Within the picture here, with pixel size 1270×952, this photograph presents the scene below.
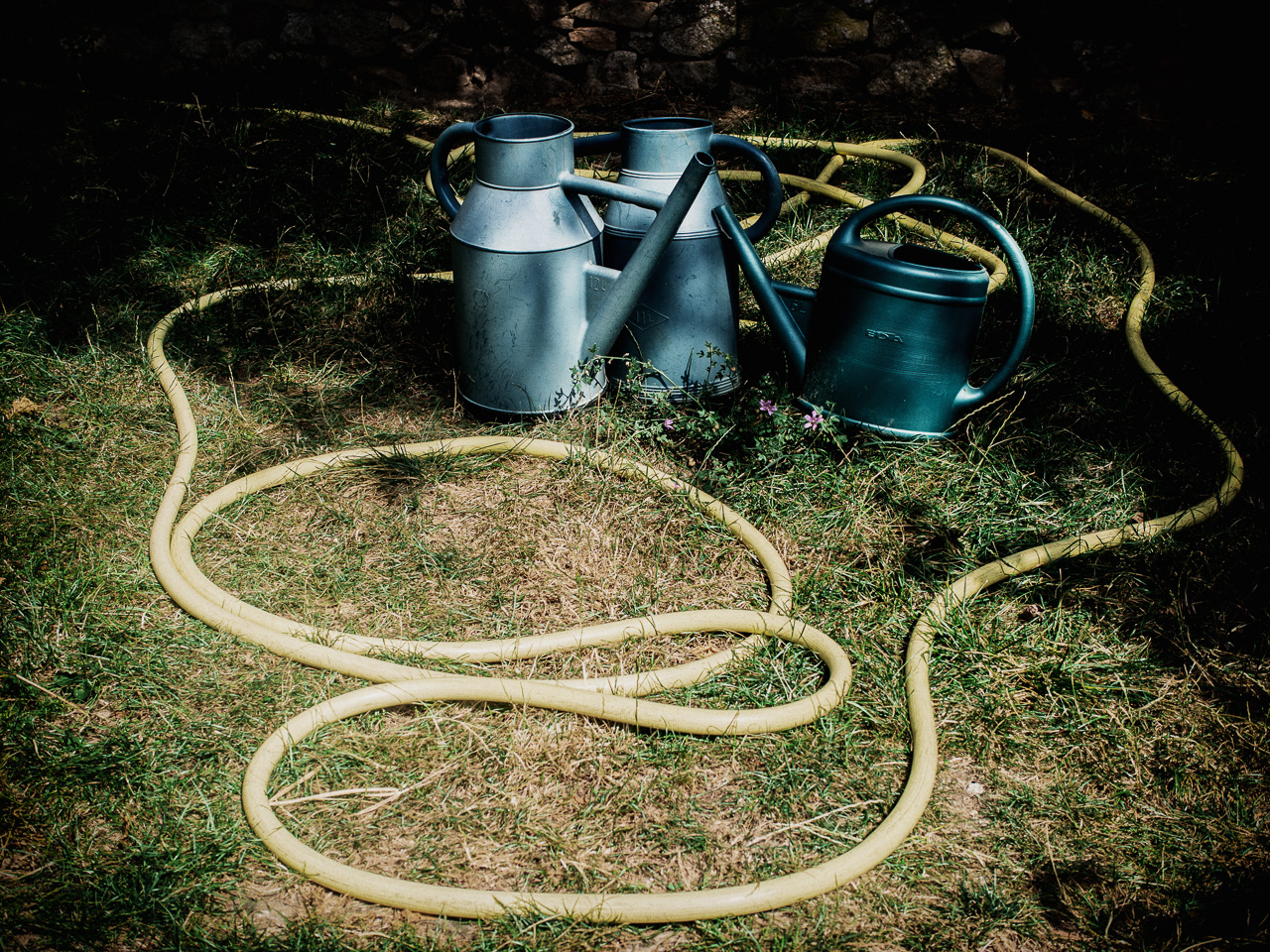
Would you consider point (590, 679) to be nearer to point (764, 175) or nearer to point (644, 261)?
point (644, 261)

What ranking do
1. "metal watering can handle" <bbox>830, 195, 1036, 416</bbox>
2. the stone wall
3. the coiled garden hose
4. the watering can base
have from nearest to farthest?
the coiled garden hose
"metal watering can handle" <bbox>830, 195, 1036, 416</bbox>
the watering can base
the stone wall

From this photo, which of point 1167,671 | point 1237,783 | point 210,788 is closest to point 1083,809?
point 1237,783

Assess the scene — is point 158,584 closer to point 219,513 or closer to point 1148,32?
point 219,513

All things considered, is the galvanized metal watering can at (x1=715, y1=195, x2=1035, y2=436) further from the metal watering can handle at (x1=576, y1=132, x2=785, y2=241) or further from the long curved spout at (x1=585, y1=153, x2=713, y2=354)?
the long curved spout at (x1=585, y1=153, x2=713, y2=354)

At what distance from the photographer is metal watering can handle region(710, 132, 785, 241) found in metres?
2.50

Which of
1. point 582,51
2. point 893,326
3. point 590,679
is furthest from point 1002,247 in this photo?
point 582,51

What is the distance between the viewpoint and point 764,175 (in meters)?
2.58

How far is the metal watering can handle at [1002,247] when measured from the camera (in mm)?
2248

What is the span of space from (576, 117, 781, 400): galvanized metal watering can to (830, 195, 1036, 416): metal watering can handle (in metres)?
0.26

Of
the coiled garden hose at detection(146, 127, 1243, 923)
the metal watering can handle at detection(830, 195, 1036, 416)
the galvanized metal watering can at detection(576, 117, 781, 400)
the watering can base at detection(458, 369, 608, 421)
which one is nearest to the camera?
the coiled garden hose at detection(146, 127, 1243, 923)

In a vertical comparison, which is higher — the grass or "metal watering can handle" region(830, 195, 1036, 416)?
"metal watering can handle" region(830, 195, 1036, 416)

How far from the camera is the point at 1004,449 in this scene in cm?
267

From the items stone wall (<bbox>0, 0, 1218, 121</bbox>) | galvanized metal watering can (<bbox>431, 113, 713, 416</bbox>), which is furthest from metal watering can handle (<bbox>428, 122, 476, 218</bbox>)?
stone wall (<bbox>0, 0, 1218, 121</bbox>)

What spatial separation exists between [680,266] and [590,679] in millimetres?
1319
